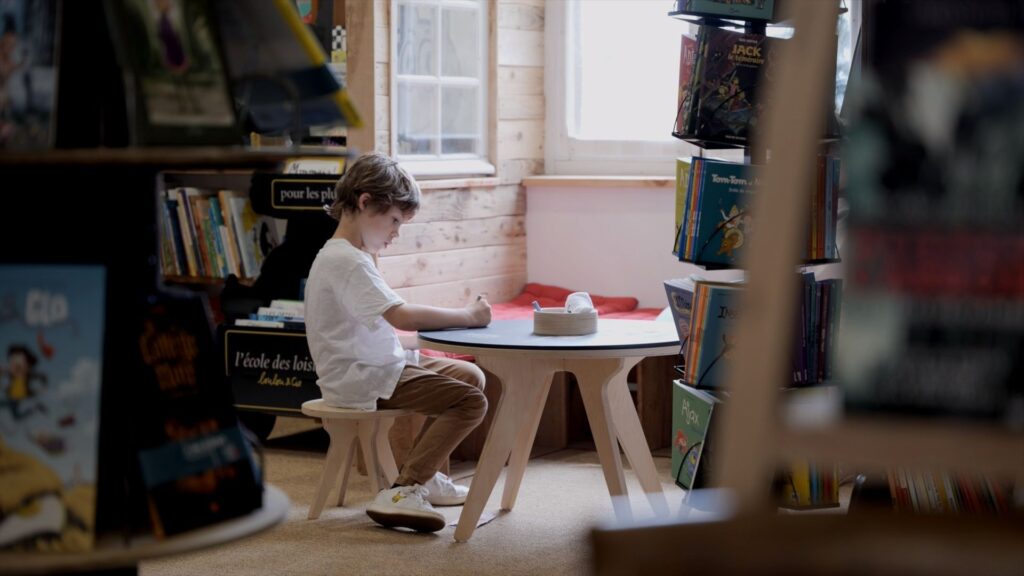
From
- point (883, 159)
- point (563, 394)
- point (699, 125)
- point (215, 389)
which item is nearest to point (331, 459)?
point (563, 394)

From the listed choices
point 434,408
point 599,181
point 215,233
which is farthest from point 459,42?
point 434,408

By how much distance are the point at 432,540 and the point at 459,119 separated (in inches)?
84.4

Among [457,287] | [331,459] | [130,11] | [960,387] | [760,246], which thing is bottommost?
[331,459]

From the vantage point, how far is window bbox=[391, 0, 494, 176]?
4.98m

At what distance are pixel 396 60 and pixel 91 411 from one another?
3530mm

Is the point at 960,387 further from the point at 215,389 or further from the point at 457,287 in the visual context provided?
the point at 457,287

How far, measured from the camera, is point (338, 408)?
12.5 feet

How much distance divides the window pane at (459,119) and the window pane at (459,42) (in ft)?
0.25

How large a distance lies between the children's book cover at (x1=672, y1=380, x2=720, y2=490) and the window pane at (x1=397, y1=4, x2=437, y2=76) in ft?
7.41

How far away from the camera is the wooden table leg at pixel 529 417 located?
12.0 feet

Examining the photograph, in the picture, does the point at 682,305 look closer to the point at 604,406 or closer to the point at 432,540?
the point at 604,406

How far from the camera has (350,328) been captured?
3.86 meters

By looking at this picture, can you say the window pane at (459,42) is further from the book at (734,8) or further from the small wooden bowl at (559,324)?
the book at (734,8)

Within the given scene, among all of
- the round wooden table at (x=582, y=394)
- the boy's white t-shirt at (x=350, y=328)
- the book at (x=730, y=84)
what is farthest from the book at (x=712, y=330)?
the boy's white t-shirt at (x=350, y=328)
